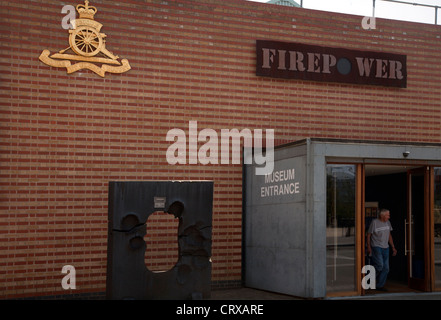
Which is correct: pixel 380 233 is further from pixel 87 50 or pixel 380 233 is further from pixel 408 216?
pixel 87 50

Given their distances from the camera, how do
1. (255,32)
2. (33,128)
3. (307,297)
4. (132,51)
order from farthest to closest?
(255,32) < (132,51) < (33,128) < (307,297)

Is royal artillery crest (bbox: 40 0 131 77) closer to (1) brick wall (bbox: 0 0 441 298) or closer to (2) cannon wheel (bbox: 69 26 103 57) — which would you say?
(2) cannon wheel (bbox: 69 26 103 57)

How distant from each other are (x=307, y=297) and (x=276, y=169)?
270 cm

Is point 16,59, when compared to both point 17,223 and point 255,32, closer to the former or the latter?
point 17,223

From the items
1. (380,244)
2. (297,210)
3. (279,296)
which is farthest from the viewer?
(380,244)

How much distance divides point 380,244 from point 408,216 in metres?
0.82

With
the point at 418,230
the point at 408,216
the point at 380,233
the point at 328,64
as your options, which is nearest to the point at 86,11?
the point at 328,64

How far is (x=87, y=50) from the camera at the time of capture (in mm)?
12180

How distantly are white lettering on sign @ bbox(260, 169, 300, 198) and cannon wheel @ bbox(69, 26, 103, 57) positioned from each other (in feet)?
14.3

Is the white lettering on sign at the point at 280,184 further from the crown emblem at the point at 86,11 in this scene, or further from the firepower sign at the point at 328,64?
the crown emblem at the point at 86,11

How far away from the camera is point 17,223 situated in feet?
37.4

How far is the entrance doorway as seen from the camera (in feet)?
40.3
